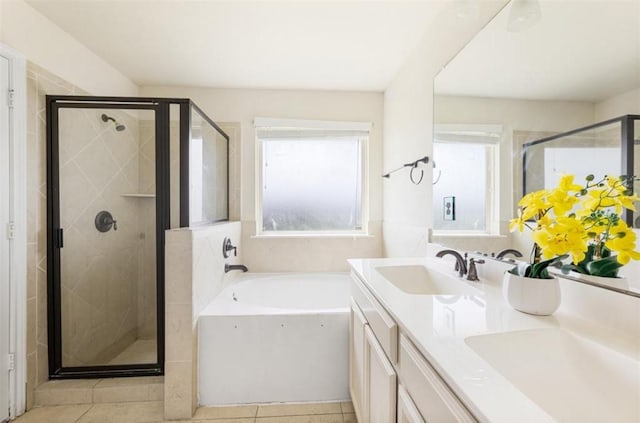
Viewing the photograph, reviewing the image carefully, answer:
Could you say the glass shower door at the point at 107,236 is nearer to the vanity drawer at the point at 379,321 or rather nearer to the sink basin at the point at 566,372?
the vanity drawer at the point at 379,321

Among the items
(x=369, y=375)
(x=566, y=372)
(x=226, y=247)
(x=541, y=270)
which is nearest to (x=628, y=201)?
(x=541, y=270)

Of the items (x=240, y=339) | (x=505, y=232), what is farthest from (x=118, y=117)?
(x=505, y=232)

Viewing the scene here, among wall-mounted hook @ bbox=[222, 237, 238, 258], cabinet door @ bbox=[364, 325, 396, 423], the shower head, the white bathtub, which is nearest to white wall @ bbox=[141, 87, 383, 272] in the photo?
wall-mounted hook @ bbox=[222, 237, 238, 258]

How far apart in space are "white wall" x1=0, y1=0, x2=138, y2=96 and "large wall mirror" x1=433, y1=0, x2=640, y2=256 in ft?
7.80

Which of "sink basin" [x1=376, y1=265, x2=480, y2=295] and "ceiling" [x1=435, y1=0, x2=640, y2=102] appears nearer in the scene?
"ceiling" [x1=435, y1=0, x2=640, y2=102]

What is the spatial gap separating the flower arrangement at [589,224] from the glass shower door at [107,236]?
6.52 ft

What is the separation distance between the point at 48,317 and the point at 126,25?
188 centimetres

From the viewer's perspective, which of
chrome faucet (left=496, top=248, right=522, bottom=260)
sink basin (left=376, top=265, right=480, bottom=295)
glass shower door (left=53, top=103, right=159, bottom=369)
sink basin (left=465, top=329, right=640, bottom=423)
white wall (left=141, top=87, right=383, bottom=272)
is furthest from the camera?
white wall (left=141, top=87, right=383, bottom=272)

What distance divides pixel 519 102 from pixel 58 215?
2545 millimetres

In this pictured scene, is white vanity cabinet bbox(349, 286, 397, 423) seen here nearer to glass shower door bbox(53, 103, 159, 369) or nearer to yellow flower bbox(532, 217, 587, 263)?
yellow flower bbox(532, 217, 587, 263)

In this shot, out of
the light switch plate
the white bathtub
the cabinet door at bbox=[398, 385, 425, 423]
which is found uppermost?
the light switch plate

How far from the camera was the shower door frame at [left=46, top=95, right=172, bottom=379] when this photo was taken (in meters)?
1.72

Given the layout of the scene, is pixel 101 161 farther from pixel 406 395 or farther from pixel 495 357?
pixel 495 357

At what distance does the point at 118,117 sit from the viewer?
1.89 meters
